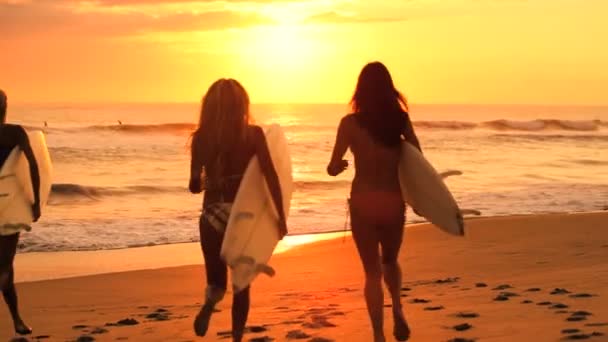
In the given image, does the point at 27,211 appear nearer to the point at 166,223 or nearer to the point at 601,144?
the point at 166,223

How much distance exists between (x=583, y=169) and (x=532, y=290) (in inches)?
951

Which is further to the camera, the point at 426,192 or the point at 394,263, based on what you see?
the point at 426,192

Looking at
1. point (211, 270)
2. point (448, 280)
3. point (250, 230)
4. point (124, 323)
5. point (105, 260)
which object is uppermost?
point (250, 230)

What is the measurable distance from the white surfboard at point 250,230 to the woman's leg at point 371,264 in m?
0.51

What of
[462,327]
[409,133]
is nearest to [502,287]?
[462,327]

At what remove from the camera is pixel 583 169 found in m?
31.0

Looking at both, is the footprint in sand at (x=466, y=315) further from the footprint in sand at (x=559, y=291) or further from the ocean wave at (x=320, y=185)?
the ocean wave at (x=320, y=185)

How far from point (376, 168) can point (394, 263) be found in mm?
603

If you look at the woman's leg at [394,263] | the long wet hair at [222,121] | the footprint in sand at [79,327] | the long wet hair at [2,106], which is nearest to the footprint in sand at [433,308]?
the woman's leg at [394,263]

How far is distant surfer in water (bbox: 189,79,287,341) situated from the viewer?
5.30 m

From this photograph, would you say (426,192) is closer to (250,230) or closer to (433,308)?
(250,230)

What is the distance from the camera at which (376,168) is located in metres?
5.51

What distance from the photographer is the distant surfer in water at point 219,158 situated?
5.30m

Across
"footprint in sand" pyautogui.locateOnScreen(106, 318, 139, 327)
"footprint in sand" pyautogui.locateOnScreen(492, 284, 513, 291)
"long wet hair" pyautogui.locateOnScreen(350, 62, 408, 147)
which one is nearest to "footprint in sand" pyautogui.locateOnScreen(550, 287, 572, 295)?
"footprint in sand" pyautogui.locateOnScreen(492, 284, 513, 291)
